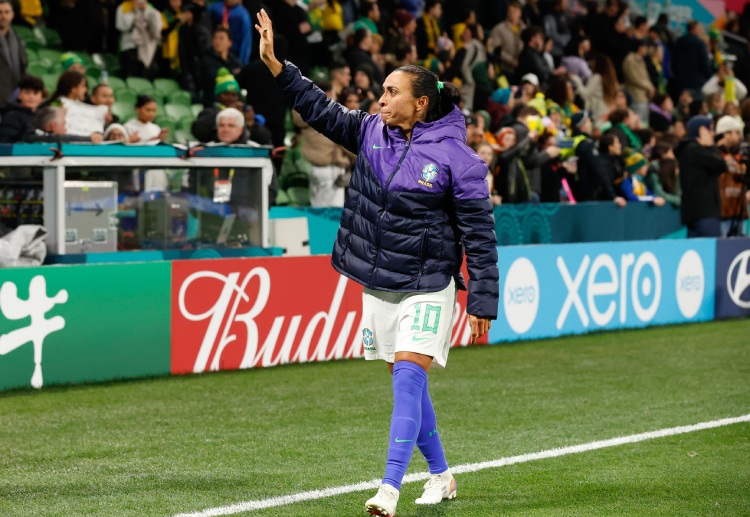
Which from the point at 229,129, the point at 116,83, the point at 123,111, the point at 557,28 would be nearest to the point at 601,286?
the point at 229,129

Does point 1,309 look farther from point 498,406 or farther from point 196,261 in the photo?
point 498,406

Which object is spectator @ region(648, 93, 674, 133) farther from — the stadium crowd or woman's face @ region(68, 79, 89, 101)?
woman's face @ region(68, 79, 89, 101)

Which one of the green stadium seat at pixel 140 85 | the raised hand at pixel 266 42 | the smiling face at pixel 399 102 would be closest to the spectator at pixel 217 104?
the green stadium seat at pixel 140 85

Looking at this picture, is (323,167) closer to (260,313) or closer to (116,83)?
(116,83)

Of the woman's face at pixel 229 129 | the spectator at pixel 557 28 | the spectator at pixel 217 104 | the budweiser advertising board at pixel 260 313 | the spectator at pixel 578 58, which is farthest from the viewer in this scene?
the spectator at pixel 557 28

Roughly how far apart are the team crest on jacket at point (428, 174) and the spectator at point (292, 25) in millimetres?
11266

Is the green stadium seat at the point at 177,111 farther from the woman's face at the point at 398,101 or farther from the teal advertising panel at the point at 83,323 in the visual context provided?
the woman's face at the point at 398,101

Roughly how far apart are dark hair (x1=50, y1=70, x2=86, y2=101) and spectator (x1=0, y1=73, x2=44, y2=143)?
217mm

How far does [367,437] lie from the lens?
7.61m

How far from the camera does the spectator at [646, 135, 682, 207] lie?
1681cm

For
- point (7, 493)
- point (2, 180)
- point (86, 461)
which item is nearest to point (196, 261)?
point (2, 180)

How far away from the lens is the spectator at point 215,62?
48.9 ft

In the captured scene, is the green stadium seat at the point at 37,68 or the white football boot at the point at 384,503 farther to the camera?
the green stadium seat at the point at 37,68

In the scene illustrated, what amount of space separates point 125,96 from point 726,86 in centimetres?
1230
